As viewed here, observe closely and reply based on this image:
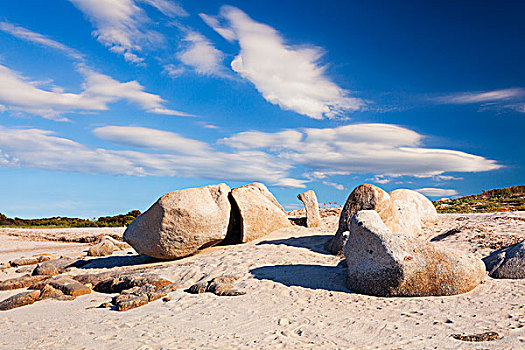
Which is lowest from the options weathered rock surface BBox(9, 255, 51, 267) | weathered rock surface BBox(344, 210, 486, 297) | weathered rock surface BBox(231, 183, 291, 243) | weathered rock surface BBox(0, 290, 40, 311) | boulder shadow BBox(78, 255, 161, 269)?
weathered rock surface BBox(0, 290, 40, 311)

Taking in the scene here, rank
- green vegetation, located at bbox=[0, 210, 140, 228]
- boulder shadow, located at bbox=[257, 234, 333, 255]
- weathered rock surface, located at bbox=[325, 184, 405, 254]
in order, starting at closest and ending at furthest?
weathered rock surface, located at bbox=[325, 184, 405, 254] → boulder shadow, located at bbox=[257, 234, 333, 255] → green vegetation, located at bbox=[0, 210, 140, 228]

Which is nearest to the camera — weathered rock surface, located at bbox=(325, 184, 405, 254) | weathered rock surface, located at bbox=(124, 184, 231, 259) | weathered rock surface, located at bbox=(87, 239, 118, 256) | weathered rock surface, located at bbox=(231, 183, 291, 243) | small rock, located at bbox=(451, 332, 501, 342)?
small rock, located at bbox=(451, 332, 501, 342)

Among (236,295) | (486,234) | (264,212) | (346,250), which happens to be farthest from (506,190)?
(236,295)

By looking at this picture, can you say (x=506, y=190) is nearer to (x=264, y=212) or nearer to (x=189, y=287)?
(x=264, y=212)

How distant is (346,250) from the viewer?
8859 mm

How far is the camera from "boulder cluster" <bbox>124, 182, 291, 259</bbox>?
39.2 ft

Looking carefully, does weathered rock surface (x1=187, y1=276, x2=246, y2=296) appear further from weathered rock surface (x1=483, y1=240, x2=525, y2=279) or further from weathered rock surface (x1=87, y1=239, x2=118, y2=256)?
weathered rock surface (x1=87, y1=239, x2=118, y2=256)

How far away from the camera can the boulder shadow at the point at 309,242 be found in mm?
12194

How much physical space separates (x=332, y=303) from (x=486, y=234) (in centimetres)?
755

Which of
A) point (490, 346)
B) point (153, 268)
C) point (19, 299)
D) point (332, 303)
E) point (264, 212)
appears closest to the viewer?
point (490, 346)

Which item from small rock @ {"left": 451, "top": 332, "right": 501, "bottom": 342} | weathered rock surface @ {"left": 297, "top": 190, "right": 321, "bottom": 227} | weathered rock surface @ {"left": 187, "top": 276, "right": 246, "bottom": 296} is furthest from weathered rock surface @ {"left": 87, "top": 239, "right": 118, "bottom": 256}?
small rock @ {"left": 451, "top": 332, "right": 501, "bottom": 342}

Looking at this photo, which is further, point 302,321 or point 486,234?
point 486,234

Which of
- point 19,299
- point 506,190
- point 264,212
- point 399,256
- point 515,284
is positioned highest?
point 506,190

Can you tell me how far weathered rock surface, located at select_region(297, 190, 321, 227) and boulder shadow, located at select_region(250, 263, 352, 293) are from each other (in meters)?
5.23
